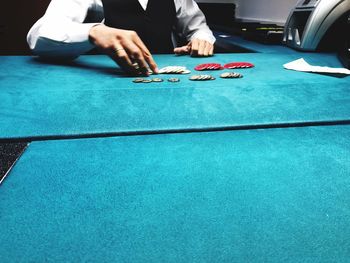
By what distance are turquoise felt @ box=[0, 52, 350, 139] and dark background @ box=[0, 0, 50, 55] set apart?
2490mm

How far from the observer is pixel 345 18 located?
1.65 m

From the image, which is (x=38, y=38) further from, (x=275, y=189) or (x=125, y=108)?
(x=275, y=189)

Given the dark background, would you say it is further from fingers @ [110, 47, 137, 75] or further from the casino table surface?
the casino table surface

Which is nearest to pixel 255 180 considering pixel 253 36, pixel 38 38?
pixel 38 38

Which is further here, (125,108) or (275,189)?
(125,108)

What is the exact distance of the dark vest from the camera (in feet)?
5.74

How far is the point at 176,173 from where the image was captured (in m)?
0.53

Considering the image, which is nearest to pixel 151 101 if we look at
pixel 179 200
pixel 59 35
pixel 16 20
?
pixel 179 200

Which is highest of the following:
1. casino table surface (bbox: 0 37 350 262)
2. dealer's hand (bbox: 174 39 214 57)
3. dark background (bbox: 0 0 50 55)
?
casino table surface (bbox: 0 37 350 262)

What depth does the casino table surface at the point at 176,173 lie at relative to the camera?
0.37m

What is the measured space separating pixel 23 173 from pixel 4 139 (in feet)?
0.56

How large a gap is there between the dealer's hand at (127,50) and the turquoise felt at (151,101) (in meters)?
0.06

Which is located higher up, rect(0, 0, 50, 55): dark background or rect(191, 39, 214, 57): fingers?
rect(191, 39, 214, 57): fingers

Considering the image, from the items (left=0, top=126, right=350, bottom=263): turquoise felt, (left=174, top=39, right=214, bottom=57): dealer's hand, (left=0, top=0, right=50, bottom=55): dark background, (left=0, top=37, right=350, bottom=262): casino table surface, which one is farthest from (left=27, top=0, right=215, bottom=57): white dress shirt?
→ (left=0, top=0, right=50, bottom=55): dark background
